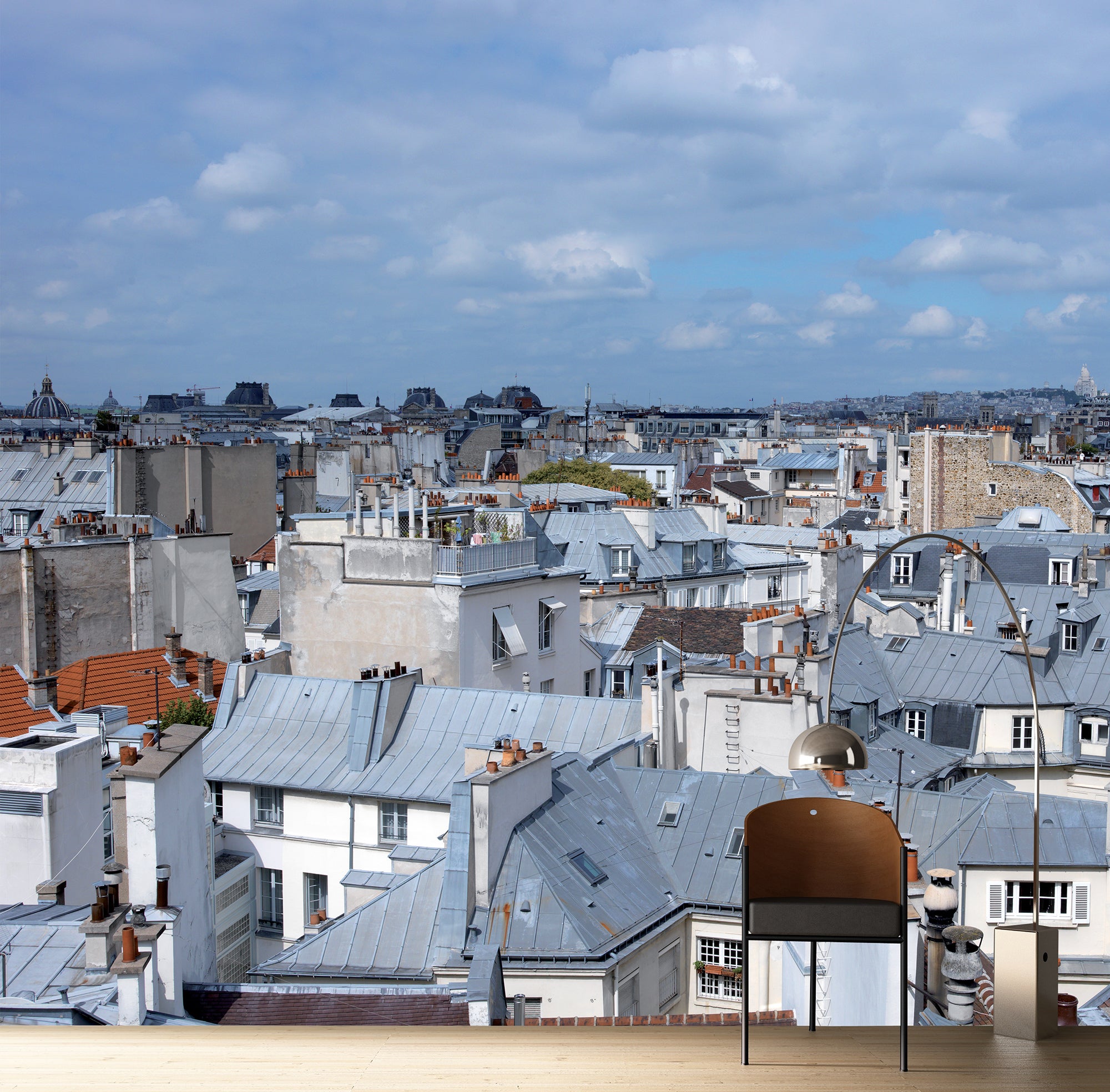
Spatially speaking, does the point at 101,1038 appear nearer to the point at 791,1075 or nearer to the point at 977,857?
the point at 791,1075

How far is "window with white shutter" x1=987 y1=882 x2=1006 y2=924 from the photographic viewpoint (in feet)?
51.7

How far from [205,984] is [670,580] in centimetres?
2581

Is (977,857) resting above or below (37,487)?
below

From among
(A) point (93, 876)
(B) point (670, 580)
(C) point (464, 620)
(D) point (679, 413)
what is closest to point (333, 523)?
(C) point (464, 620)

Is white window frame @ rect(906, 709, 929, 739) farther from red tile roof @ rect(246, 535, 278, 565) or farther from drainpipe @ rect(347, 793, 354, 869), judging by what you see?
red tile roof @ rect(246, 535, 278, 565)

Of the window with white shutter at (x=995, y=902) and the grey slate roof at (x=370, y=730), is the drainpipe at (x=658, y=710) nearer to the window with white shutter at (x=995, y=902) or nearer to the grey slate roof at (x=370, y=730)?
the grey slate roof at (x=370, y=730)

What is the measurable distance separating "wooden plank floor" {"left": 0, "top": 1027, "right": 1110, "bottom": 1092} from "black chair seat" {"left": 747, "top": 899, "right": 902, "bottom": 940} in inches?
17.8

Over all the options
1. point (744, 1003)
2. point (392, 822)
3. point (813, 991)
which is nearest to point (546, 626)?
point (392, 822)

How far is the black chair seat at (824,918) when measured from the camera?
3275 millimetres

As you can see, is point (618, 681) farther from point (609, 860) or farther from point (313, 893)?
point (609, 860)

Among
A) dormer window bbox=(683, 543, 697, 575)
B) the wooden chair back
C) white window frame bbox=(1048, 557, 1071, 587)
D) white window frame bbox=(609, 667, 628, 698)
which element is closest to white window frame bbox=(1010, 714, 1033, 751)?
white window frame bbox=(609, 667, 628, 698)

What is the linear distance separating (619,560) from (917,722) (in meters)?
11.8

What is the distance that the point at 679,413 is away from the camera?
16800 centimetres

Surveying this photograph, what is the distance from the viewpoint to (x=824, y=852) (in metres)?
3.36
